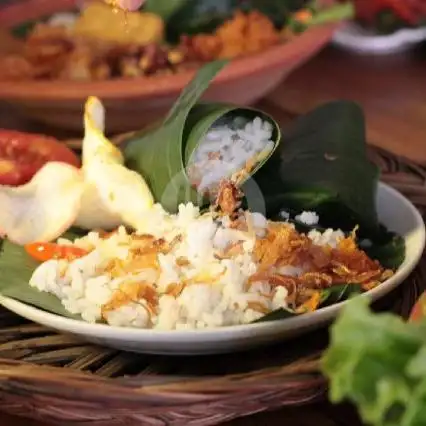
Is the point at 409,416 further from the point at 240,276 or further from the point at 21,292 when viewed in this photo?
the point at 21,292

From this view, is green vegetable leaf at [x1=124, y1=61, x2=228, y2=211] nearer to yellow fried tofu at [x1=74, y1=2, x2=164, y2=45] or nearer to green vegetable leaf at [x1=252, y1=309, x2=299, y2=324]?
green vegetable leaf at [x1=252, y1=309, x2=299, y2=324]

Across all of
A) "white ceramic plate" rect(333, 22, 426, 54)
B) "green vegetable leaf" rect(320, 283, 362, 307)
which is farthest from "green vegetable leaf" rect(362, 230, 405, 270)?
"white ceramic plate" rect(333, 22, 426, 54)

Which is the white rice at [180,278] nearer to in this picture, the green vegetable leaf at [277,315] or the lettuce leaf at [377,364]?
the green vegetable leaf at [277,315]

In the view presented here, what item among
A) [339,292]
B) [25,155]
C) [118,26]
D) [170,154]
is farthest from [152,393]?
[118,26]

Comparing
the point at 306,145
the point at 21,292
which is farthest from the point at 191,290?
the point at 306,145

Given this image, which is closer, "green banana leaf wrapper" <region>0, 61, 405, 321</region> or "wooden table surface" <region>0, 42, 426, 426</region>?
"green banana leaf wrapper" <region>0, 61, 405, 321</region>

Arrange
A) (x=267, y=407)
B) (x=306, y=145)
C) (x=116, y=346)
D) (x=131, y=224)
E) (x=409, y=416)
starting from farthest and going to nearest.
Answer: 1. (x=306, y=145)
2. (x=131, y=224)
3. (x=116, y=346)
4. (x=267, y=407)
5. (x=409, y=416)

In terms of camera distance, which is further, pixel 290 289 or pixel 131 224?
pixel 131 224
